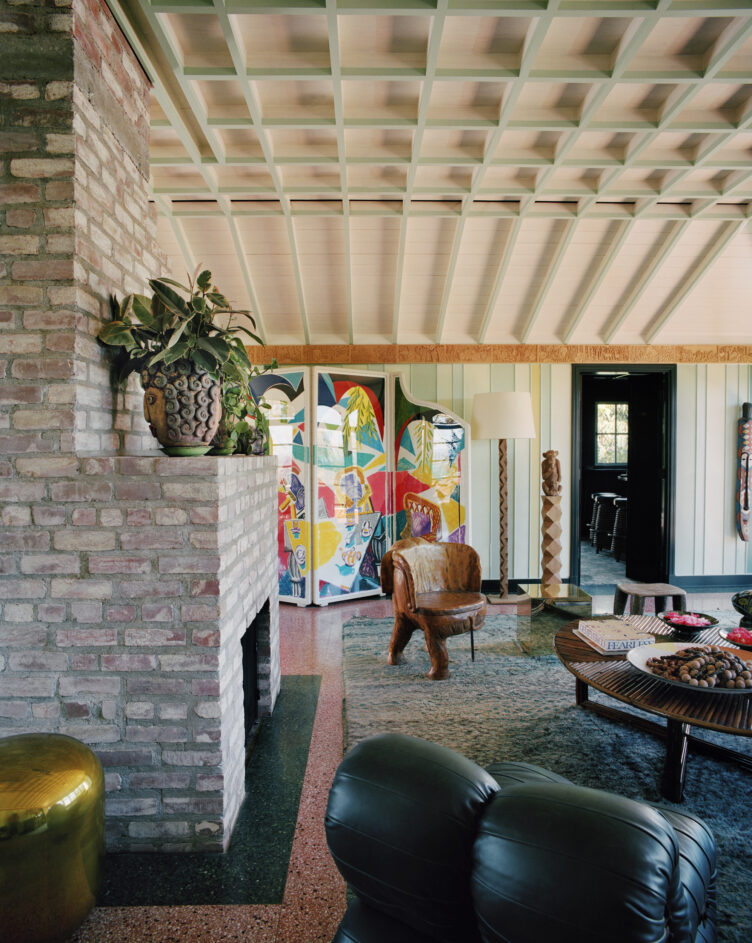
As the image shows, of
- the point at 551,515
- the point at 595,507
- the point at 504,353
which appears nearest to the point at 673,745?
the point at 551,515

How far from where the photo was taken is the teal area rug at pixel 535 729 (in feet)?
7.12

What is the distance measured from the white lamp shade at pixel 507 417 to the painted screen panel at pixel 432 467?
583mm

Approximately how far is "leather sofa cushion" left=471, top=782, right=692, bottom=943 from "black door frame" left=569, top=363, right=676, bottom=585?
5.34 m

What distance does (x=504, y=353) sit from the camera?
5.71m

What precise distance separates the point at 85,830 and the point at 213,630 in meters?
0.65

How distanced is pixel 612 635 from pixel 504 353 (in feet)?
11.7

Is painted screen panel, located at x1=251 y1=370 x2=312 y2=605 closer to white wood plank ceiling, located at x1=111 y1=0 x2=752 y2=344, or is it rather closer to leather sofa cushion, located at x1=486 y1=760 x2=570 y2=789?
white wood plank ceiling, located at x1=111 y1=0 x2=752 y2=344

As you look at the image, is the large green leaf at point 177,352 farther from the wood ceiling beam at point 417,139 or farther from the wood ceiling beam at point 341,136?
the wood ceiling beam at point 417,139

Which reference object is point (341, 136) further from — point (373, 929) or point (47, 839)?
point (373, 929)

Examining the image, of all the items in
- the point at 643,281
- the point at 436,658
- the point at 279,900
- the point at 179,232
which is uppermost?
the point at 179,232

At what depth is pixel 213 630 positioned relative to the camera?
2.01 meters

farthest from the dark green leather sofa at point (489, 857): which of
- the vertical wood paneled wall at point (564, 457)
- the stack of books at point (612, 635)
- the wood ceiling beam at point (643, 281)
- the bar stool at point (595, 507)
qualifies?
the bar stool at point (595, 507)

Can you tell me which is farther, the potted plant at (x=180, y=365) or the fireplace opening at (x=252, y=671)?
the fireplace opening at (x=252, y=671)

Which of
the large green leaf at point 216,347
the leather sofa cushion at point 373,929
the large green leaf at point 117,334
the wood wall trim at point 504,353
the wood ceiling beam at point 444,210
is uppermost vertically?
the wood ceiling beam at point 444,210
